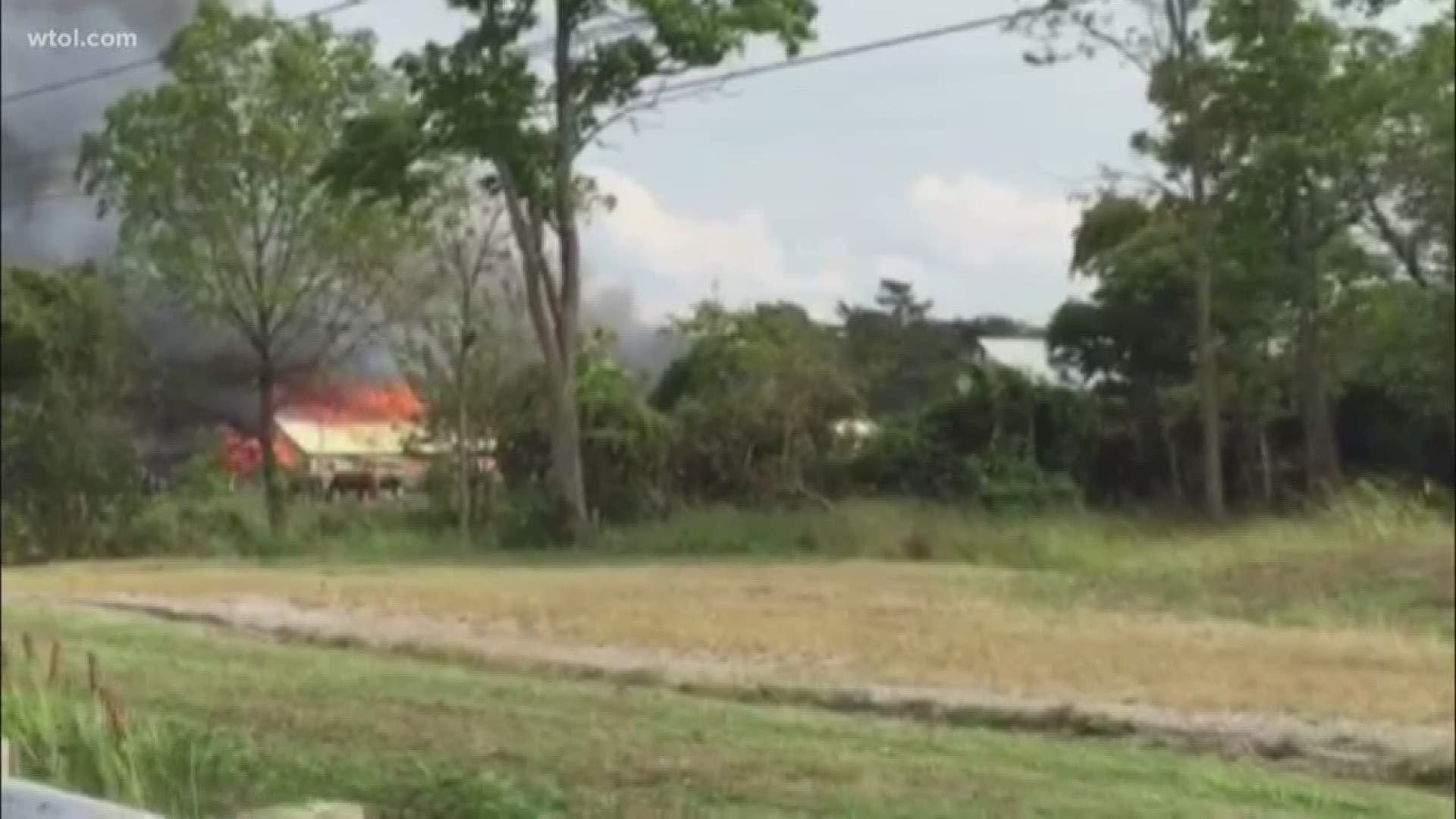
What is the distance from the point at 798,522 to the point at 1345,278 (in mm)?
3054

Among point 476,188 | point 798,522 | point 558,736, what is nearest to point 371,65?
point 476,188

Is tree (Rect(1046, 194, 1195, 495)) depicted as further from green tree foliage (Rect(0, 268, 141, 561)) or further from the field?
green tree foliage (Rect(0, 268, 141, 561))

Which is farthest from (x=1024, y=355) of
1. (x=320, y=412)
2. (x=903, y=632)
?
(x=320, y=412)

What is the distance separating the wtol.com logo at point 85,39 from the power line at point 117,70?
0.48 metres

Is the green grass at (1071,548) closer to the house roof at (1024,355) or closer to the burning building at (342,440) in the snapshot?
the burning building at (342,440)

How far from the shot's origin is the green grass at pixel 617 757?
5.28 m

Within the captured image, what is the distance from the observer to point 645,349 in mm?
8859

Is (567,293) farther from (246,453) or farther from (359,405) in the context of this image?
(246,453)

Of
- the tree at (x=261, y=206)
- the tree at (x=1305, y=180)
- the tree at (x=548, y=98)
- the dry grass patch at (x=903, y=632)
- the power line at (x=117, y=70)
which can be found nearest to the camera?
the power line at (x=117, y=70)

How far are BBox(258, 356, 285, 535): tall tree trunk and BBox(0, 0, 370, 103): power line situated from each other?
115 inches

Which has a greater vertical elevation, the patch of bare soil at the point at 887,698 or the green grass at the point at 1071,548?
the green grass at the point at 1071,548

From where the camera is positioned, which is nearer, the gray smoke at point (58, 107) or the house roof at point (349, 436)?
the gray smoke at point (58, 107)

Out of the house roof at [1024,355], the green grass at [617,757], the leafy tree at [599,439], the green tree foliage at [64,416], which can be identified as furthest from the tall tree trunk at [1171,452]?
the green tree foliage at [64,416]

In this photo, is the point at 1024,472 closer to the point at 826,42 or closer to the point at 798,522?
the point at 798,522
